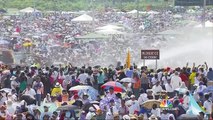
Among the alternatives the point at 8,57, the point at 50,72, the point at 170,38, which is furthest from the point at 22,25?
the point at 50,72

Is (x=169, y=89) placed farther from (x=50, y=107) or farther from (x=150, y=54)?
(x=50, y=107)

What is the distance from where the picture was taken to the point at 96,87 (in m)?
32.0

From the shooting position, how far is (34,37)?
6091cm

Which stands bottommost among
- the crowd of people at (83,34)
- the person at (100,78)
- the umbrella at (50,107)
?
the crowd of people at (83,34)

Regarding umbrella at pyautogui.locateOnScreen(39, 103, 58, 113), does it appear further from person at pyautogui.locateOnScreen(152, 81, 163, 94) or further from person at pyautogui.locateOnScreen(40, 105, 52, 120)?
person at pyautogui.locateOnScreen(152, 81, 163, 94)

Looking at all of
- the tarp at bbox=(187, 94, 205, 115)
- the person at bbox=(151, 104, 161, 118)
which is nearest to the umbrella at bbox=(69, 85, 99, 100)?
the person at bbox=(151, 104, 161, 118)

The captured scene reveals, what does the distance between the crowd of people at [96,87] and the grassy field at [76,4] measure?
139 feet

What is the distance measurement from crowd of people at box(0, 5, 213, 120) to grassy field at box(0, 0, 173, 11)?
4241 cm

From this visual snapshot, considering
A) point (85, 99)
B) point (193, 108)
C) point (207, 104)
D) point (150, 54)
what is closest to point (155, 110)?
point (193, 108)

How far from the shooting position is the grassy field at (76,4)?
320ft

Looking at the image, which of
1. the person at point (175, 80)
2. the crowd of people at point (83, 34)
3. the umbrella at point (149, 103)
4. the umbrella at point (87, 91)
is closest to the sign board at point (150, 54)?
the person at point (175, 80)

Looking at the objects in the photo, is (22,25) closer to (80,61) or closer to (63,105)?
(80,61)

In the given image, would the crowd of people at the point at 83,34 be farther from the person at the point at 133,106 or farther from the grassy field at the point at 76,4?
the person at the point at 133,106

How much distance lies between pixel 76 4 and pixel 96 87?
2680 inches
